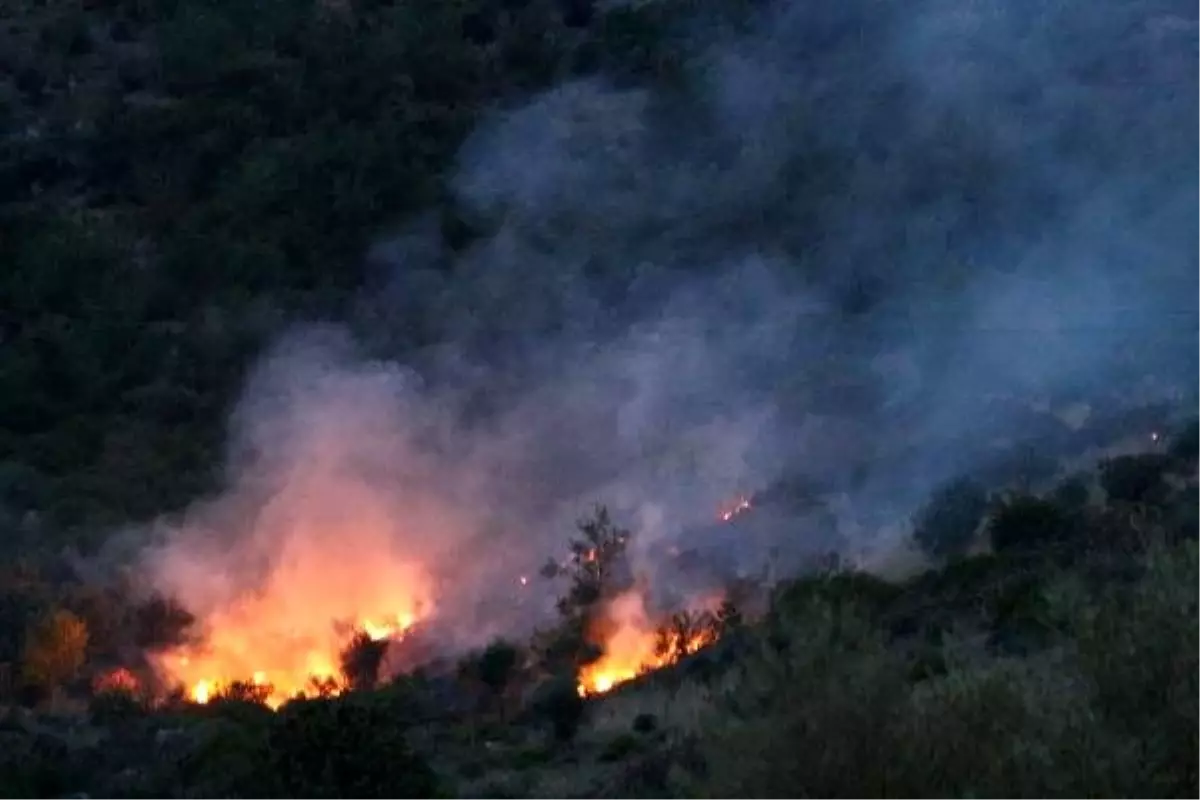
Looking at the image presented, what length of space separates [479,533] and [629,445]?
3349mm

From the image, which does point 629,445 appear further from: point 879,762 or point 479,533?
point 879,762

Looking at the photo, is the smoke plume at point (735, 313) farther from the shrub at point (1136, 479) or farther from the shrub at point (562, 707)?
the shrub at point (562, 707)

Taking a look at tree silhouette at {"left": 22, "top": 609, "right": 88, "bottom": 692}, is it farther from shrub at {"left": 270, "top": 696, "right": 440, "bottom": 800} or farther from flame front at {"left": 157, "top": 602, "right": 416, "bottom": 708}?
shrub at {"left": 270, "top": 696, "right": 440, "bottom": 800}

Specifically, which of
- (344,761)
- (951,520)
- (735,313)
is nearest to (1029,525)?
(951,520)

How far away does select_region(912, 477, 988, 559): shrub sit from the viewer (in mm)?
22625

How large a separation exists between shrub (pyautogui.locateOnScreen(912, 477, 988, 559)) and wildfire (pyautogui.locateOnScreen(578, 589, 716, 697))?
3.41 metres

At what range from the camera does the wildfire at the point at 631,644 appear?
21.6 m

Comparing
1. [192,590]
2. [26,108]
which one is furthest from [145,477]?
[26,108]

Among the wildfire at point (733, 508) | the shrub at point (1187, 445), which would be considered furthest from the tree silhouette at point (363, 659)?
the shrub at point (1187, 445)

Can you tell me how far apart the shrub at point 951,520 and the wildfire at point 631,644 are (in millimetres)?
3406

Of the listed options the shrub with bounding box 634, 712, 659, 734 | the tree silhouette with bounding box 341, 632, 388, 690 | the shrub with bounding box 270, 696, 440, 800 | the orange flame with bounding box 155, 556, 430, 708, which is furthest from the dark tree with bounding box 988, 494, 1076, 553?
the shrub with bounding box 270, 696, 440, 800

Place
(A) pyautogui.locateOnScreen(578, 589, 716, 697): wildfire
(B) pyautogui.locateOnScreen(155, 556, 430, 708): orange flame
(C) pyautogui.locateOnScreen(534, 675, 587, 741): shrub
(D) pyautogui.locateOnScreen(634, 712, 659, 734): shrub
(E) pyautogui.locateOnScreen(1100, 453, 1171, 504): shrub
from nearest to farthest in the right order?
(D) pyautogui.locateOnScreen(634, 712, 659, 734): shrub → (C) pyautogui.locateOnScreen(534, 675, 587, 741): shrub → (E) pyautogui.locateOnScreen(1100, 453, 1171, 504): shrub → (A) pyautogui.locateOnScreen(578, 589, 716, 697): wildfire → (B) pyautogui.locateOnScreen(155, 556, 430, 708): orange flame

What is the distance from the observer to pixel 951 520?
2305 centimetres

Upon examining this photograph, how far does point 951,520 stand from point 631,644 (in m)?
4.70
